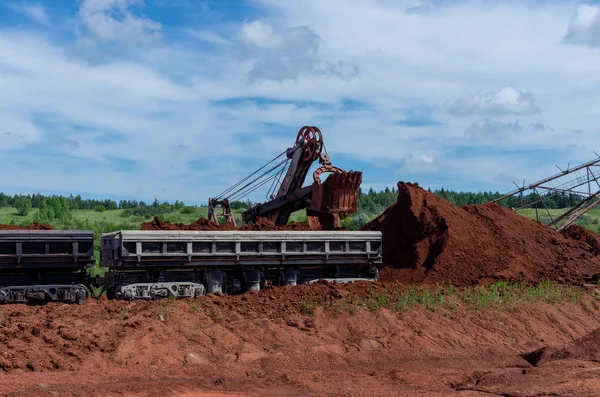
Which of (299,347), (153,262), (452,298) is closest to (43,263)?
(153,262)

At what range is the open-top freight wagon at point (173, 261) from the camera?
17.8 m

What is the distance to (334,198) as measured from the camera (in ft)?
80.5

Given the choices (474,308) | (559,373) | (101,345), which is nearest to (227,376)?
(101,345)

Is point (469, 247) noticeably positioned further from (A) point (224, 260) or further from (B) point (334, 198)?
(A) point (224, 260)

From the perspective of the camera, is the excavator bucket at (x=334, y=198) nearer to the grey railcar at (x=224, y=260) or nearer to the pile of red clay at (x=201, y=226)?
the pile of red clay at (x=201, y=226)

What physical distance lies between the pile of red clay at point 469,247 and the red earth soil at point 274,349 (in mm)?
4642

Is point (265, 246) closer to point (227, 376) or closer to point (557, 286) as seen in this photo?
point (227, 376)

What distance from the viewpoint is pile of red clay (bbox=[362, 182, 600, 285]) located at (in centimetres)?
2400

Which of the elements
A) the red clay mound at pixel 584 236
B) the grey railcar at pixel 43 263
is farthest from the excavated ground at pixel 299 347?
the red clay mound at pixel 584 236

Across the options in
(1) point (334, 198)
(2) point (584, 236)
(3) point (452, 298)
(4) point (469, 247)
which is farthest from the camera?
(2) point (584, 236)

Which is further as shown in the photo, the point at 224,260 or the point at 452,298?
the point at 452,298

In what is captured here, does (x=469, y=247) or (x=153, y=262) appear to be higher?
(x=469, y=247)

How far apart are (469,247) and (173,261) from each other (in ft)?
35.1

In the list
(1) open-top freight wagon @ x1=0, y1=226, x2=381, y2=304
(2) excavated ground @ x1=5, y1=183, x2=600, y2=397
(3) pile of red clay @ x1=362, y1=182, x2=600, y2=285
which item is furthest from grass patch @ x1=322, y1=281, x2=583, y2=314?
(1) open-top freight wagon @ x1=0, y1=226, x2=381, y2=304
